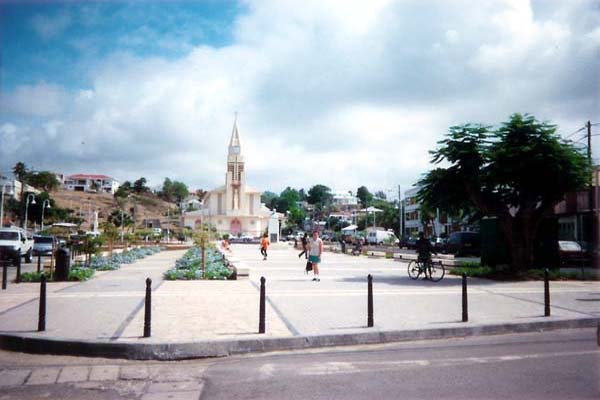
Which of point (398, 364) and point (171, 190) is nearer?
point (398, 364)

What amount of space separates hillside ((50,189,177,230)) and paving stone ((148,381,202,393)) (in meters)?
116

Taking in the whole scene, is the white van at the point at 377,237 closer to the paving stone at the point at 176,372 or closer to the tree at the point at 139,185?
the paving stone at the point at 176,372

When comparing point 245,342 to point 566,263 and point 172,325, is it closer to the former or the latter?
point 172,325

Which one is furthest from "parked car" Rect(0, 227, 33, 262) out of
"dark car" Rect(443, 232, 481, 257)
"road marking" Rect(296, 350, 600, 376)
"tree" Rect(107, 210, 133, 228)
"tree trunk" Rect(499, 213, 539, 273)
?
"tree" Rect(107, 210, 133, 228)

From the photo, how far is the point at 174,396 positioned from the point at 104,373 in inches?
60.2

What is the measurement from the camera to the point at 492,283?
16375 millimetres

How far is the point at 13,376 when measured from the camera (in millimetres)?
6535

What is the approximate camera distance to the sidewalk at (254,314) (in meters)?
7.82

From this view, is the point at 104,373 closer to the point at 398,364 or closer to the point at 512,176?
the point at 398,364

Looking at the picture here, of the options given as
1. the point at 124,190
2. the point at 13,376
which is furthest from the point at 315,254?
the point at 124,190

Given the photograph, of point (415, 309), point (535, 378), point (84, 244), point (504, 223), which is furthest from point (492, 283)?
point (84, 244)

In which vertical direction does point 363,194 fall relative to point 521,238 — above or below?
above

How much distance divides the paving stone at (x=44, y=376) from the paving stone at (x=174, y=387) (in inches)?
50.2

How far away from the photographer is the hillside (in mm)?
121312
